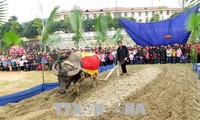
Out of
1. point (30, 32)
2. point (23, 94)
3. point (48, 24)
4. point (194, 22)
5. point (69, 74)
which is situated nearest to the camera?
point (194, 22)

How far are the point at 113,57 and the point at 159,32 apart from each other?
11.7ft

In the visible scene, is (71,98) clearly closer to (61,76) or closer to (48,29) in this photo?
(61,76)

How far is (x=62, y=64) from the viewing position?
10461 millimetres

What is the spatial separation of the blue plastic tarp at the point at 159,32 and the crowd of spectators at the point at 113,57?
562mm

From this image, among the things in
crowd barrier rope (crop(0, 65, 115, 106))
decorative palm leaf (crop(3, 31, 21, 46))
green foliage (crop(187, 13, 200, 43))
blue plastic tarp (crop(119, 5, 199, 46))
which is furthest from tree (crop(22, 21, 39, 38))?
green foliage (crop(187, 13, 200, 43))

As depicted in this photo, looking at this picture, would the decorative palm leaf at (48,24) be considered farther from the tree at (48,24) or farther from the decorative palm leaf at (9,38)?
the decorative palm leaf at (9,38)

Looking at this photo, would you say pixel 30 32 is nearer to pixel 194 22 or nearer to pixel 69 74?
pixel 69 74

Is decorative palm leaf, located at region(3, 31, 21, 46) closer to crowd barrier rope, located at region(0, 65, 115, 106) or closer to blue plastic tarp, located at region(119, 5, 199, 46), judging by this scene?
crowd barrier rope, located at region(0, 65, 115, 106)

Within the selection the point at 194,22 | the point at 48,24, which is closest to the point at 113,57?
the point at 48,24

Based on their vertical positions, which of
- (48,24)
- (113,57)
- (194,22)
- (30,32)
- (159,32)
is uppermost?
(30,32)

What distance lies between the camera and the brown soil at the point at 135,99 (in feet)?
23.5

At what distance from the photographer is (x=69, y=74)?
10.1m

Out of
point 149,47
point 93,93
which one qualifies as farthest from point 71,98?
point 149,47

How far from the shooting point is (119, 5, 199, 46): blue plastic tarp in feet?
65.0
